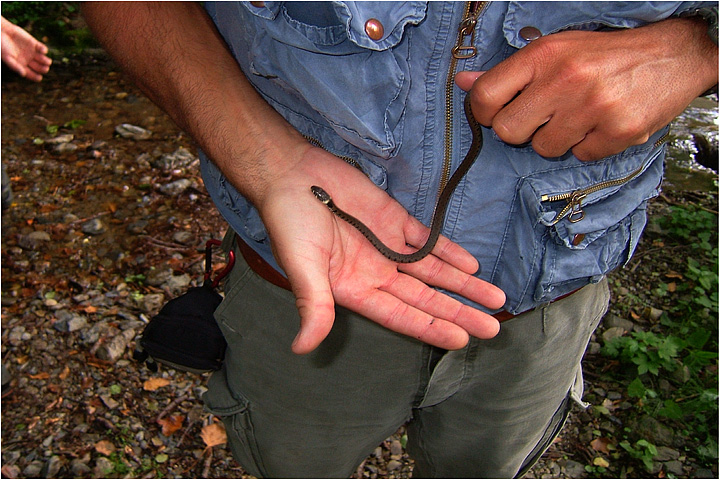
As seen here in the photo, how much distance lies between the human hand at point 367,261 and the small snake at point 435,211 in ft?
0.09

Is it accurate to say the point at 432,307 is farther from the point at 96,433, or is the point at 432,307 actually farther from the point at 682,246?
the point at 682,246

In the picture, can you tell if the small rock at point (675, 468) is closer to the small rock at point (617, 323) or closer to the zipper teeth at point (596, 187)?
the small rock at point (617, 323)

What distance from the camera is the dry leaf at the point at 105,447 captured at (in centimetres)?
346

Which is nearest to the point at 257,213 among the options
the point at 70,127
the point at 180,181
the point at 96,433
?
the point at 96,433

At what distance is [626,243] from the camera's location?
1988mm

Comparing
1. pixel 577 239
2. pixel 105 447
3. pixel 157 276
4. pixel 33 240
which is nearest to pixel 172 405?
pixel 105 447

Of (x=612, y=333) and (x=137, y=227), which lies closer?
(x=612, y=333)

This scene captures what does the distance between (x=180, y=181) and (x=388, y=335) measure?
3968mm

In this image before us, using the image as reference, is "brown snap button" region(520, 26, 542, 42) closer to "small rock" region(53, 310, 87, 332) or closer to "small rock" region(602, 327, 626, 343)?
"small rock" region(602, 327, 626, 343)

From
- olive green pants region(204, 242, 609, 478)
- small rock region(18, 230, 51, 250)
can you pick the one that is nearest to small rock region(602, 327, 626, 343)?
olive green pants region(204, 242, 609, 478)

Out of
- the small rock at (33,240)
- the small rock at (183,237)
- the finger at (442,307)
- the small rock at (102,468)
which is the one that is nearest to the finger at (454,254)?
the finger at (442,307)

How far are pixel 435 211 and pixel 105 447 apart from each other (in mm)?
2832

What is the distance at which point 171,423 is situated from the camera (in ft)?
12.2

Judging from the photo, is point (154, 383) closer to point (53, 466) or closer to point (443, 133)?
point (53, 466)
